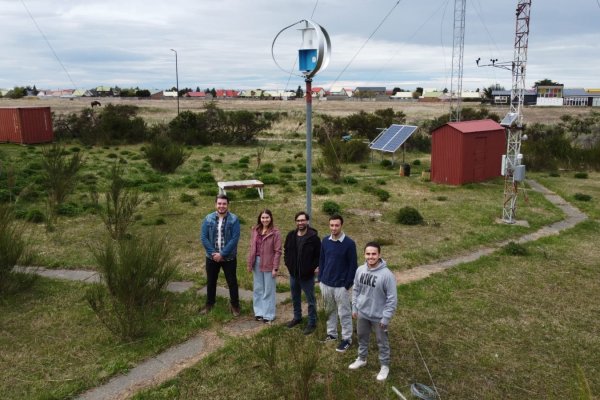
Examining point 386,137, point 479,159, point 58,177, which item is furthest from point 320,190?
point 386,137

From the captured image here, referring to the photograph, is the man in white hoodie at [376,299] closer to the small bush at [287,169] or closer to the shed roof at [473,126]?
the shed roof at [473,126]

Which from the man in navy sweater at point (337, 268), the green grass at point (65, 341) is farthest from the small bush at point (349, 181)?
the man in navy sweater at point (337, 268)

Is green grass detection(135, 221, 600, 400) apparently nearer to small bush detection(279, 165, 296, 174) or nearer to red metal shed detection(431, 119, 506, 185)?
red metal shed detection(431, 119, 506, 185)

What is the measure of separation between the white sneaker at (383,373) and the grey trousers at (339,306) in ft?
2.18

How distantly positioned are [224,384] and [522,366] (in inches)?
129

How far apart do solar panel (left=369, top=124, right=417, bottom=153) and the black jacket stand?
16.3 meters

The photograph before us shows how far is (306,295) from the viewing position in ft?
20.2

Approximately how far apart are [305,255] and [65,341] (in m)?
3.07

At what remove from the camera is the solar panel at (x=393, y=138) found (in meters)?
21.8

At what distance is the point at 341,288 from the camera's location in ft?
18.1

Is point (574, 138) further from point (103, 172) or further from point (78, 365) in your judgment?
point (78, 365)

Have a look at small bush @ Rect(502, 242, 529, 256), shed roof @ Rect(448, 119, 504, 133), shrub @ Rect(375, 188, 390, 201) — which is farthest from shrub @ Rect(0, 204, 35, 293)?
shed roof @ Rect(448, 119, 504, 133)

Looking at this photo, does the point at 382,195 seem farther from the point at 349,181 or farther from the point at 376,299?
the point at 376,299

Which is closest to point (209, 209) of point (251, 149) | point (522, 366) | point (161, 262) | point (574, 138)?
point (161, 262)
